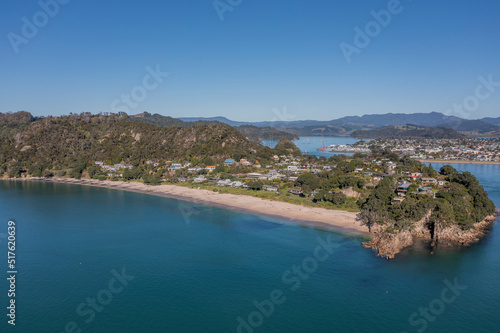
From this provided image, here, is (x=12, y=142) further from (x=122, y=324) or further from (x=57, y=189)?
(x=122, y=324)

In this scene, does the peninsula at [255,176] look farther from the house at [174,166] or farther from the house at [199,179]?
the house at [199,179]

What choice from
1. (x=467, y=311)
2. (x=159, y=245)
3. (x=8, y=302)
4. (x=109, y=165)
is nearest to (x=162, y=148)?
(x=109, y=165)

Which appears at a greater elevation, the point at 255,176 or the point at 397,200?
the point at 397,200

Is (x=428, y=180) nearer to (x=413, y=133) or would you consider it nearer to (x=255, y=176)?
(x=255, y=176)
